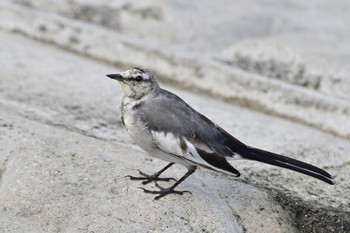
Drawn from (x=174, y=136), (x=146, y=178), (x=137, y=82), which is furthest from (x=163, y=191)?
(x=137, y=82)

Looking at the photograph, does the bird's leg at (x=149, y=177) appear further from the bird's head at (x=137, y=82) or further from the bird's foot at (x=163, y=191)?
the bird's head at (x=137, y=82)

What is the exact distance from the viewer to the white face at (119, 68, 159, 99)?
3557 millimetres

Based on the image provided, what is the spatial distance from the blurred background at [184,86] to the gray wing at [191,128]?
0.85 feet

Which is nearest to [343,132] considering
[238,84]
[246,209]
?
[238,84]

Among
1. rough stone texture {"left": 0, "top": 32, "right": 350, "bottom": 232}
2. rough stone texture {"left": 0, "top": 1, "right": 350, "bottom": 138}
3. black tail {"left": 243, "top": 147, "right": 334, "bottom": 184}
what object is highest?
black tail {"left": 243, "top": 147, "right": 334, "bottom": 184}

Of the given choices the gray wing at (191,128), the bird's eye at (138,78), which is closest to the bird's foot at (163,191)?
the gray wing at (191,128)

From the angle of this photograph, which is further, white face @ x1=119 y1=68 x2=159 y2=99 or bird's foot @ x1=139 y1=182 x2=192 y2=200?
white face @ x1=119 y1=68 x2=159 y2=99

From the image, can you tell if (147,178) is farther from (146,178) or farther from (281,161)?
(281,161)

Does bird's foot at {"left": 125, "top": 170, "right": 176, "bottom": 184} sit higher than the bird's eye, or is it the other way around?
the bird's eye

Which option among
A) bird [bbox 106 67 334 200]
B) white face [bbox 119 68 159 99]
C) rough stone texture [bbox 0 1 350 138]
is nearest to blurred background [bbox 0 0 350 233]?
rough stone texture [bbox 0 1 350 138]

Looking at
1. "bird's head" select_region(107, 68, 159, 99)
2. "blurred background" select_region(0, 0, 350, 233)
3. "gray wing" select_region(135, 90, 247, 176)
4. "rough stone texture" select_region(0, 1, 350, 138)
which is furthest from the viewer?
"rough stone texture" select_region(0, 1, 350, 138)

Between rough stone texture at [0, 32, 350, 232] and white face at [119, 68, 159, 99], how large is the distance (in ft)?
1.37

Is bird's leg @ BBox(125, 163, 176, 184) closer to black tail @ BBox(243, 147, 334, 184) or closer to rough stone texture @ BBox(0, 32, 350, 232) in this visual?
rough stone texture @ BBox(0, 32, 350, 232)

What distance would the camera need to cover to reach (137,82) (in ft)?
11.7
